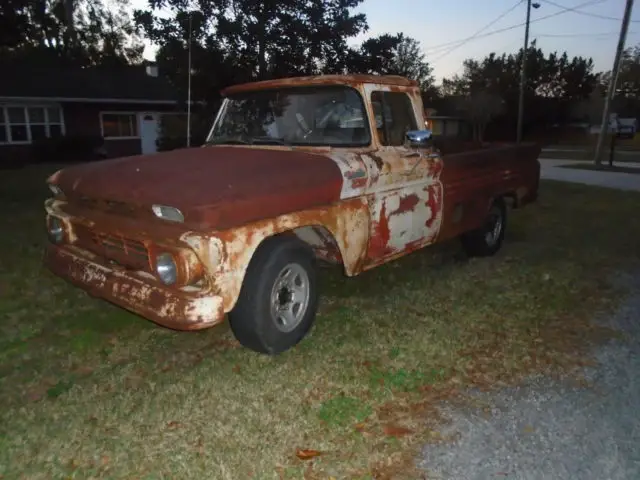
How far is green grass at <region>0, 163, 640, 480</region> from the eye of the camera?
2779mm

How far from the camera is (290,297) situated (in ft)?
13.0

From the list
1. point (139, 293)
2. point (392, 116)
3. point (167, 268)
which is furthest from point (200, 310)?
point (392, 116)

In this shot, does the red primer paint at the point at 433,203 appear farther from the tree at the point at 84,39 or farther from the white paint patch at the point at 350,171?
the tree at the point at 84,39

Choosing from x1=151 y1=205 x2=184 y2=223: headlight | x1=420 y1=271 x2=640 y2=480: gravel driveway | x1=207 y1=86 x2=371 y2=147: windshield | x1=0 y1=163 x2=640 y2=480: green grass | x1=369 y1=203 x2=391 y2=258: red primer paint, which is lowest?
x1=0 y1=163 x2=640 y2=480: green grass

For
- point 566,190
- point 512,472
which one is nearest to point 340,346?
point 512,472

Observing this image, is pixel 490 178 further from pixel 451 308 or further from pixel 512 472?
pixel 512 472

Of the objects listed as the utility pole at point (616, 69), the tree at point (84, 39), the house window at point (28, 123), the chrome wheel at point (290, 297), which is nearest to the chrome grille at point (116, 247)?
the chrome wheel at point (290, 297)

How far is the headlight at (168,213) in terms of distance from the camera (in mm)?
3193

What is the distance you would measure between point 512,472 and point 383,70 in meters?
9.91

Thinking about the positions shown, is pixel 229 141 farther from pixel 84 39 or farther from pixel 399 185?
pixel 84 39

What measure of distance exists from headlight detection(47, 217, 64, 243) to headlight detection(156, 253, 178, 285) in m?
1.28

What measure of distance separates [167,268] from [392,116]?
256cm

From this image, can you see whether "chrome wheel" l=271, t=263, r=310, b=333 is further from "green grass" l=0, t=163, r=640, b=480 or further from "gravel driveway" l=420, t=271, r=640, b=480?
"gravel driveway" l=420, t=271, r=640, b=480

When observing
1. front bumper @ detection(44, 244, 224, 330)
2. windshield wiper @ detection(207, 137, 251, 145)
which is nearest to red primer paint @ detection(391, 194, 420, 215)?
windshield wiper @ detection(207, 137, 251, 145)
